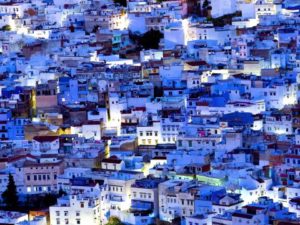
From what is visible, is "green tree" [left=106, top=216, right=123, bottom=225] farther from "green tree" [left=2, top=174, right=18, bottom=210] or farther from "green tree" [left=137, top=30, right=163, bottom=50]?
"green tree" [left=137, top=30, right=163, bottom=50]

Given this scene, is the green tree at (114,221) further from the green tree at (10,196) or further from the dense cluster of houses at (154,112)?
the green tree at (10,196)

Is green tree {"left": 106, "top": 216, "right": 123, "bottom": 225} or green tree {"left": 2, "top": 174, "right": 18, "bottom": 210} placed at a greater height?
green tree {"left": 2, "top": 174, "right": 18, "bottom": 210}

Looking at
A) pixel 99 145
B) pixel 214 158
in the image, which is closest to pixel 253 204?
pixel 214 158

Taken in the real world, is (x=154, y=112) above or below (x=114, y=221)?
above

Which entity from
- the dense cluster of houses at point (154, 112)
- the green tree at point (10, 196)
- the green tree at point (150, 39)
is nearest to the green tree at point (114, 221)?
the dense cluster of houses at point (154, 112)

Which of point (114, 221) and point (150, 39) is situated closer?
point (114, 221)

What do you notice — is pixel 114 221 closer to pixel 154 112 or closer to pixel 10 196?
pixel 10 196

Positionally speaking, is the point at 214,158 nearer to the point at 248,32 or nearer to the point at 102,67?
the point at 102,67

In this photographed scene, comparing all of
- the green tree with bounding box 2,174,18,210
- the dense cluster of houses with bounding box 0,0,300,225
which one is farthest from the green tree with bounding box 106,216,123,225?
the green tree with bounding box 2,174,18,210

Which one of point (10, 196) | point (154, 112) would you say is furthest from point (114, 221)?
point (154, 112)
